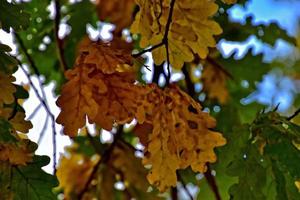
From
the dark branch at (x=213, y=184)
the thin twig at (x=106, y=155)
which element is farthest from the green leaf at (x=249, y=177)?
the thin twig at (x=106, y=155)

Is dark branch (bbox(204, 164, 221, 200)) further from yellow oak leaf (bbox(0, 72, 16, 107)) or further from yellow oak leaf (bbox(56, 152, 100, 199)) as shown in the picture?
yellow oak leaf (bbox(0, 72, 16, 107))

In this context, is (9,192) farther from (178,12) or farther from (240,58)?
(240,58)

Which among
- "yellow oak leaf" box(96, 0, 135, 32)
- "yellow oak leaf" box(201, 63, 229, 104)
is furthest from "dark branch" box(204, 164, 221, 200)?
"yellow oak leaf" box(96, 0, 135, 32)

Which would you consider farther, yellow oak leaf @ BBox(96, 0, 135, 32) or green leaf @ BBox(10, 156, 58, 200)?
yellow oak leaf @ BBox(96, 0, 135, 32)

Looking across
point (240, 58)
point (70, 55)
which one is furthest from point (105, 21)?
point (240, 58)

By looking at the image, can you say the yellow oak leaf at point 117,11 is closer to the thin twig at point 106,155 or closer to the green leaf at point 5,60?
the thin twig at point 106,155

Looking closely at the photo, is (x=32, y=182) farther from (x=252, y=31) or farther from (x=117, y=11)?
(x=252, y=31)
